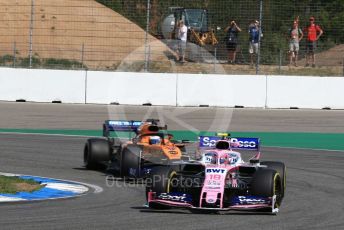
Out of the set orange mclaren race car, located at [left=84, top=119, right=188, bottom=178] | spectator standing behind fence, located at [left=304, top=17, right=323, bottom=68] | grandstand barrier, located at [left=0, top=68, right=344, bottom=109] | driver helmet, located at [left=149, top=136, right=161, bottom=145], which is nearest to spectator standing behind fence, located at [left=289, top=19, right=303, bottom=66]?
spectator standing behind fence, located at [left=304, top=17, right=323, bottom=68]

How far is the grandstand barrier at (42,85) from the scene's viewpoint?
2981 centimetres

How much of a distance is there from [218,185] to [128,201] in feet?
4.78

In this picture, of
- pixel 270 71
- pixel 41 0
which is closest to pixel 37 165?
pixel 270 71

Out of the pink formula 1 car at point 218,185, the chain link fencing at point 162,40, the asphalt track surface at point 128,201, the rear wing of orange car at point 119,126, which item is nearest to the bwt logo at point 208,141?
the pink formula 1 car at point 218,185

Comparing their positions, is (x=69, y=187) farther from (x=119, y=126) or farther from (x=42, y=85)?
(x=42, y=85)

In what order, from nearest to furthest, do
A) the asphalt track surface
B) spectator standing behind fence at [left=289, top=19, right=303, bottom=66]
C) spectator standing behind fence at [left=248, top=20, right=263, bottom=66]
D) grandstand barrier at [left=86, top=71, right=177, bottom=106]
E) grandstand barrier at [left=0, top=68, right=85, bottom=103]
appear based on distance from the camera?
the asphalt track surface → grandstand barrier at [left=86, top=71, right=177, bottom=106] → grandstand barrier at [left=0, top=68, right=85, bottom=103] → spectator standing behind fence at [left=248, top=20, right=263, bottom=66] → spectator standing behind fence at [left=289, top=19, right=303, bottom=66]

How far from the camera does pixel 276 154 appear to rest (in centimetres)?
2055

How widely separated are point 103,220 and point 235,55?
21856 millimetres

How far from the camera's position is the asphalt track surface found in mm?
10859

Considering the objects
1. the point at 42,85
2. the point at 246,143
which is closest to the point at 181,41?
the point at 42,85

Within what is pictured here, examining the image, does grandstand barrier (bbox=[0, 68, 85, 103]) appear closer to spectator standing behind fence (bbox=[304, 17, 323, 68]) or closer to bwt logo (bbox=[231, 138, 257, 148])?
spectator standing behind fence (bbox=[304, 17, 323, 68])

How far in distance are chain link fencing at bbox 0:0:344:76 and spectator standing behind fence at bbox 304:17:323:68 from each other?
0.60ft

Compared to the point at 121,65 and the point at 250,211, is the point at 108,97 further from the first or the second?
the point at 250,211

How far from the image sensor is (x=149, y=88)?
2980 centimetres
